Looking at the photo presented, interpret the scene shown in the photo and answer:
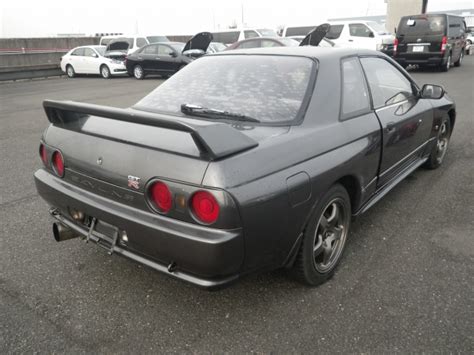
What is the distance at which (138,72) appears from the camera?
54.8ft

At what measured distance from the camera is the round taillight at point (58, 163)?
2.54m

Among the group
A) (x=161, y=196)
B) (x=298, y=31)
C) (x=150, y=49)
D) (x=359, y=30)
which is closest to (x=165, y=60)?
(x=150, y=49)

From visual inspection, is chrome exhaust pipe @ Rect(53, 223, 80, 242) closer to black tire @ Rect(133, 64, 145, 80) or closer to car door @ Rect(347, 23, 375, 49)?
black tire @ Rect(133, 64, 145, 80)

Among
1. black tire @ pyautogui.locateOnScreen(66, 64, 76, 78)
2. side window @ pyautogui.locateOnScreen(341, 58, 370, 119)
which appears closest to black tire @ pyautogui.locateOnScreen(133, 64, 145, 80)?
black tire @ pyautogui.locateOnScreen(66, 64, 76, 78)

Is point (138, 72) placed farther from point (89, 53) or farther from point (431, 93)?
point (431, 93)

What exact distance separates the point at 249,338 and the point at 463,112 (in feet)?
24.7

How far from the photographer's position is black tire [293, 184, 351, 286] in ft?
7.84

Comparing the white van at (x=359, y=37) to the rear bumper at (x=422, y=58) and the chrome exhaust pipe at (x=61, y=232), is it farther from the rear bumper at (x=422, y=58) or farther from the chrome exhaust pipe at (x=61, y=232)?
the chrome exhaust pipe at (x=61, y=232)

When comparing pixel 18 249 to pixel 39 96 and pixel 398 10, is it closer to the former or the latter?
pixel 39 96

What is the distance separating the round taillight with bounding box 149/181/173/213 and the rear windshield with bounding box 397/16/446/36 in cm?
1503

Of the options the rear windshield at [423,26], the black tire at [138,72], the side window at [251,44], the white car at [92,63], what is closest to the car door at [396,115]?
the side window at [251,44]

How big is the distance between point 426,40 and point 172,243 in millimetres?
15051

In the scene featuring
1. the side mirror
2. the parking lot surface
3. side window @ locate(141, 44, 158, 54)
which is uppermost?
side window @ locate(141, 44, 158, 54)

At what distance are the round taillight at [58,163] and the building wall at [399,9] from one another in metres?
31.8
